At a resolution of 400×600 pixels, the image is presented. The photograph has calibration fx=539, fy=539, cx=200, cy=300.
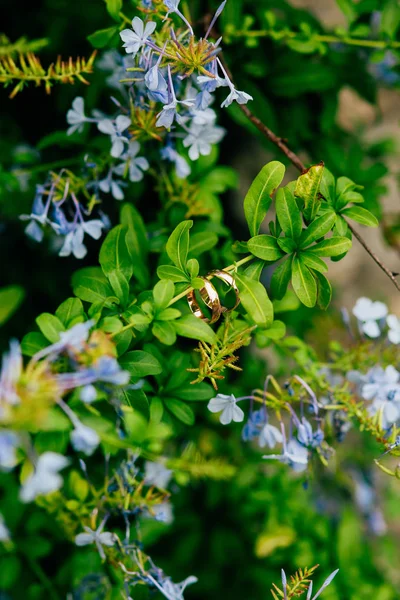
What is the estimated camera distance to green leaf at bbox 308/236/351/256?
895 mm

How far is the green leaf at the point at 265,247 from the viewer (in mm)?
889

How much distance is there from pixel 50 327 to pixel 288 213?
426 mm

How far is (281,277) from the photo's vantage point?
0.94 meters

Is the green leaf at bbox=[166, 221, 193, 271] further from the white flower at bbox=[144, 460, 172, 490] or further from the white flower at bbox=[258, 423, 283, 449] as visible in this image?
the white flower at bbox=[144, 460, 172, 490]

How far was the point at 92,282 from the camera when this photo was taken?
95 centimetres

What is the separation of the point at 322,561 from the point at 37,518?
79 centimetres

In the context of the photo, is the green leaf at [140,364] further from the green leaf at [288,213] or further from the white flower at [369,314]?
the white flower at [369,314]

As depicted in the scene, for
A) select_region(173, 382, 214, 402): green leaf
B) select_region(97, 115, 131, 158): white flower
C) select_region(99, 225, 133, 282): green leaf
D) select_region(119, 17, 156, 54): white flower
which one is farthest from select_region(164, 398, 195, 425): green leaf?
select_region(119, 17, 156, 54): white flower

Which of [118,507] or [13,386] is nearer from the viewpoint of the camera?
[13,386]

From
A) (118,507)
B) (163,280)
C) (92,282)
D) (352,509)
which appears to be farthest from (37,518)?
(352,509)

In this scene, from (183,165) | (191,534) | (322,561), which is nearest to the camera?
(183,165)

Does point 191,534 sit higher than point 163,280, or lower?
lower

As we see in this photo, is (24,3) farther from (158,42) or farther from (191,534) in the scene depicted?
(191,534)

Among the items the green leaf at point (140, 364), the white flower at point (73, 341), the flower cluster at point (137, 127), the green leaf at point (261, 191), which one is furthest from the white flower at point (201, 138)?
the white flower at point (73, 341)
